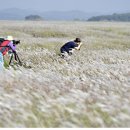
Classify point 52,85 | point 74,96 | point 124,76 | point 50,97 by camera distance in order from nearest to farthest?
point 74,96
point 50,97
point 52,85
point 124,76

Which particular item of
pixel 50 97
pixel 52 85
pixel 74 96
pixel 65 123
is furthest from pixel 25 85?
pixel 65 123

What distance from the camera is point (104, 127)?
19.0 ft

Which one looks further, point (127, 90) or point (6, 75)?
point (6, 75)

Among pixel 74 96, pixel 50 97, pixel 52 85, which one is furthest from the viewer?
pixel 52 85

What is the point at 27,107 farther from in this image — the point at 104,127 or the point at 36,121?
the point at 104,127

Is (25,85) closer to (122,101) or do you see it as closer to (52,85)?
(52,85)

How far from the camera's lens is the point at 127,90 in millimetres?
7746

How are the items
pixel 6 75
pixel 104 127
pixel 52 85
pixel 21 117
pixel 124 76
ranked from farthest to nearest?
pixel 124 76 → pixel 6 75 → pixel 52 85 → pixel 21 117 → pixel 104 127

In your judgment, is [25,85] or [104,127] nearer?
[104,127]

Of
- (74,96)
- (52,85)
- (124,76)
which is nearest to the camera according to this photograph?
(74,96)

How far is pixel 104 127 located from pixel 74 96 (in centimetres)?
101

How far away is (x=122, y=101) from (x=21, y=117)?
1.70m

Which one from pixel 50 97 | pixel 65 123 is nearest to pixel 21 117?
pixel 65 123

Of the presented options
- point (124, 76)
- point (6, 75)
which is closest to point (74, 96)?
point (6, 75)
